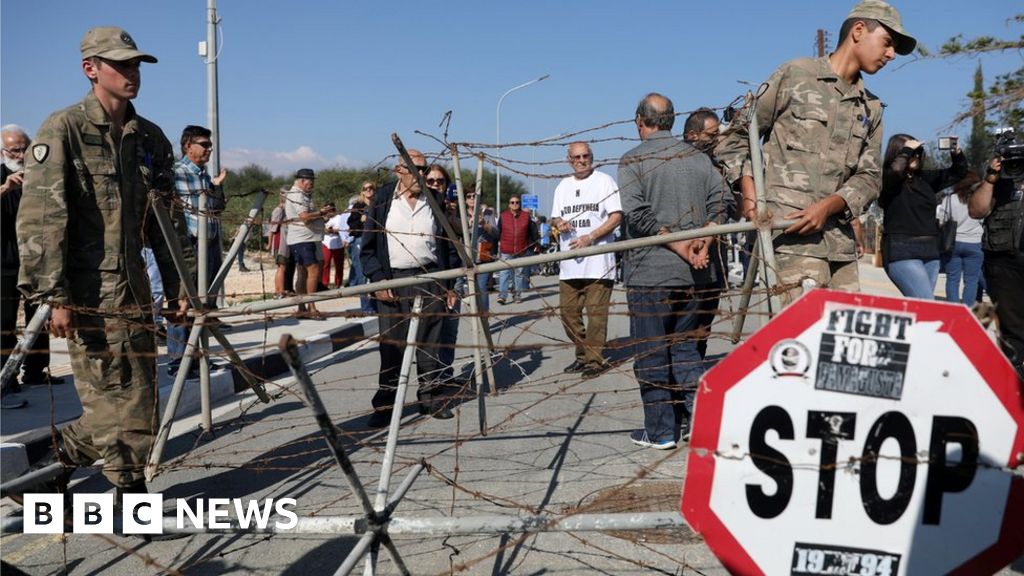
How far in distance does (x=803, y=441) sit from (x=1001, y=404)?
0.45 metres

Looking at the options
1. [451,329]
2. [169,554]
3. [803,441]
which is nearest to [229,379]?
[451,329]

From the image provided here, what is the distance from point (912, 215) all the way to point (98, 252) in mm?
5389

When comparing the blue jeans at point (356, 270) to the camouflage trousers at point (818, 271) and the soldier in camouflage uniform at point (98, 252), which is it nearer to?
the soldier in camouflage uniform at point (98, 252)

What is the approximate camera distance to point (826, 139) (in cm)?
371

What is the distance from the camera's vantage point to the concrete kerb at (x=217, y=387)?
15.7 feet

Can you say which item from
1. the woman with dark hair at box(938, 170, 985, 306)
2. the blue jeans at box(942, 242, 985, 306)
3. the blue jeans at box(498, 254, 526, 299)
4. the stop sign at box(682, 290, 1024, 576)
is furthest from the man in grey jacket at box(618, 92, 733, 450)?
the blue jeans at box(498, 254, 526, 299)

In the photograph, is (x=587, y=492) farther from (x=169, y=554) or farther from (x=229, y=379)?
(x=229, y=379)

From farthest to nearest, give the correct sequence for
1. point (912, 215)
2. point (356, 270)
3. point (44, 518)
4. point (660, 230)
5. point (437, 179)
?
point (356, 270), point (437, 179), point (912, 215), point (660, 230), point (44, 518)

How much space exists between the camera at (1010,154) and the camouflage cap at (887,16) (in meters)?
3.39

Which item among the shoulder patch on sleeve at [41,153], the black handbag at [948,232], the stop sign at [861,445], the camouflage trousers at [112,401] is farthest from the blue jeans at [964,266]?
the shoulder patch on sleeve at [41,153]

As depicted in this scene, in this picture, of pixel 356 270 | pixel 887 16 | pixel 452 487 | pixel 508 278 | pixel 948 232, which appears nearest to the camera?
pixel 887 16

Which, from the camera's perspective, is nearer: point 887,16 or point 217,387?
point 887,16

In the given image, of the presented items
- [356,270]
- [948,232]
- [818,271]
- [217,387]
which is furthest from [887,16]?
[356,270]

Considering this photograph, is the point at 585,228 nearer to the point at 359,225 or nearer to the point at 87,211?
the point at 359,225
